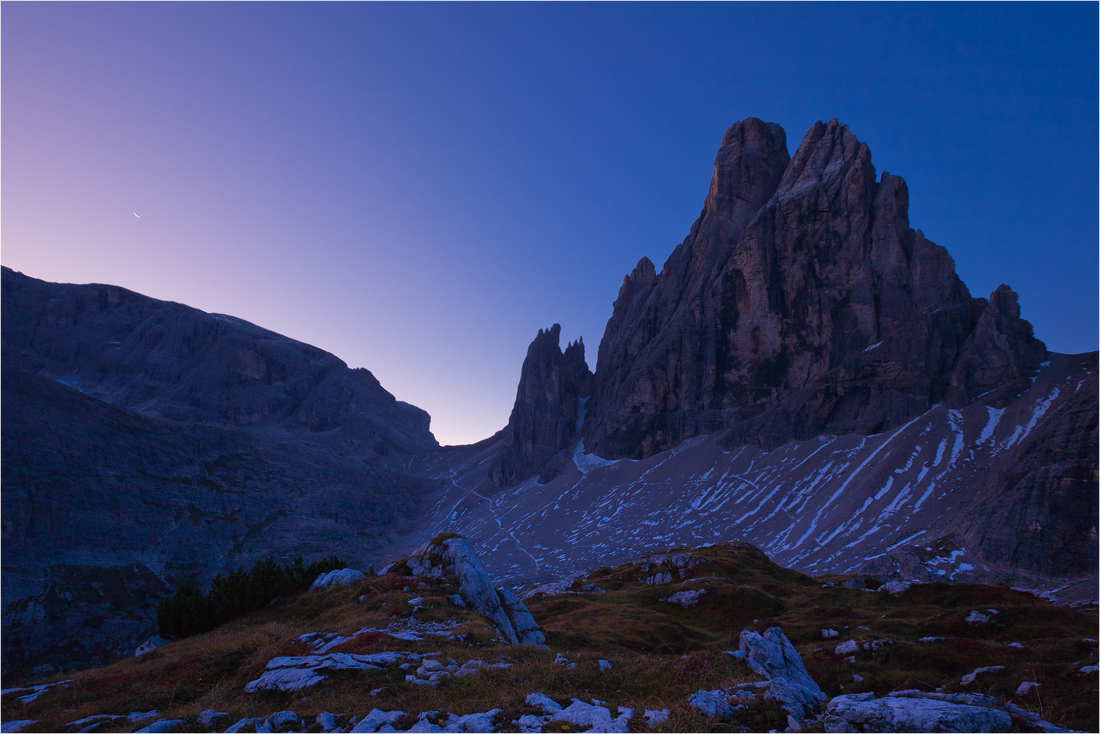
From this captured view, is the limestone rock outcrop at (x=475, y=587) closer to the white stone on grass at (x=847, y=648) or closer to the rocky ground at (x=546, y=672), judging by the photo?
the rocky ground at (x=546, y=672)

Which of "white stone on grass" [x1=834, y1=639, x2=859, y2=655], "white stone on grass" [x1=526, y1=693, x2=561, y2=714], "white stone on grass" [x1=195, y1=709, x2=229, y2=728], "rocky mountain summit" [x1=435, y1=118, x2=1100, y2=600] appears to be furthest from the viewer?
"rocky mountain summit" [x1=435, y1=118, x2=1100, y2=600]

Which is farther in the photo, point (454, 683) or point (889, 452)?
point (889, 452)

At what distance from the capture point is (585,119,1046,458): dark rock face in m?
138

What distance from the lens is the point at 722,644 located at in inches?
1403

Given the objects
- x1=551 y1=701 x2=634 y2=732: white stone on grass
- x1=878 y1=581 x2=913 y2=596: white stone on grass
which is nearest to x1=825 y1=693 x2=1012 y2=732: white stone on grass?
x1=551 y1=701 x2=634 y2=732: white stone on grass

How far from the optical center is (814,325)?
162 meters

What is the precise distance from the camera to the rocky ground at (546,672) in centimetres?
1127

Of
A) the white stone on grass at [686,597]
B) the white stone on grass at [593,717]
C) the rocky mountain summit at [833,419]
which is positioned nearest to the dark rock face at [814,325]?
the rocky mountain summit at [833,419]

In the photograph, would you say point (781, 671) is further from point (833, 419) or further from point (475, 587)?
point (833, 419)

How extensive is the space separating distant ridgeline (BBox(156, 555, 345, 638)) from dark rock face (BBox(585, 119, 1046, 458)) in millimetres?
143266

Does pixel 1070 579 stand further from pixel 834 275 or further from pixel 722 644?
pixel 834 275

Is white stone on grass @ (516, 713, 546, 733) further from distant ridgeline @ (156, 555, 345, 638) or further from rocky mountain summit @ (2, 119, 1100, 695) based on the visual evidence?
rocky mountain summit @ (2, 119, 1100, 695)

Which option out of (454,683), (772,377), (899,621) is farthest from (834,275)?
(454,683)

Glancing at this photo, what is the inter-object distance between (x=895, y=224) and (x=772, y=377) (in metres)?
56.3
